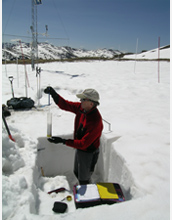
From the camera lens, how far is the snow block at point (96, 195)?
2074 millimetres

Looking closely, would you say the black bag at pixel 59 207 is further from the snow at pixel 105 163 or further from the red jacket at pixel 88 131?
the red jacket at pixel 88 131

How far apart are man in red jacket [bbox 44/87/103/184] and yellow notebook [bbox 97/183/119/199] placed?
18.1 inches

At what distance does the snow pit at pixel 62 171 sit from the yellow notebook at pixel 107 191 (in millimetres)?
248

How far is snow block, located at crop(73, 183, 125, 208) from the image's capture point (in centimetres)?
207

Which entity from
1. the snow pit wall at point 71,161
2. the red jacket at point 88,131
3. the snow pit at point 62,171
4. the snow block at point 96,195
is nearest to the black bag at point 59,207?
the snow pit at point 62,171

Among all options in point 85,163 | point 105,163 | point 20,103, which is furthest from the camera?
point 20,103

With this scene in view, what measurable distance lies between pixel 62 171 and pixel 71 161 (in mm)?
347

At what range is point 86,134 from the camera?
2342mm

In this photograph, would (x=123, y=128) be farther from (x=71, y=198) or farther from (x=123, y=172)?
(x=71, y=198)

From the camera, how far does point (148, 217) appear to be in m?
1.71

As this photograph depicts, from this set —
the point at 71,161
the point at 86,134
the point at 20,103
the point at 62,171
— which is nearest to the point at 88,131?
the point at 86,134

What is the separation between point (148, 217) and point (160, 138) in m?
2.07

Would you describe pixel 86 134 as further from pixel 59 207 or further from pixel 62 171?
pixel 62 171

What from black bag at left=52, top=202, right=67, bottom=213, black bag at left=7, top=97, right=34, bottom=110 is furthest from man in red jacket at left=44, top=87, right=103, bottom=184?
black bag at left=7, top=97, right=34, bottom=110
